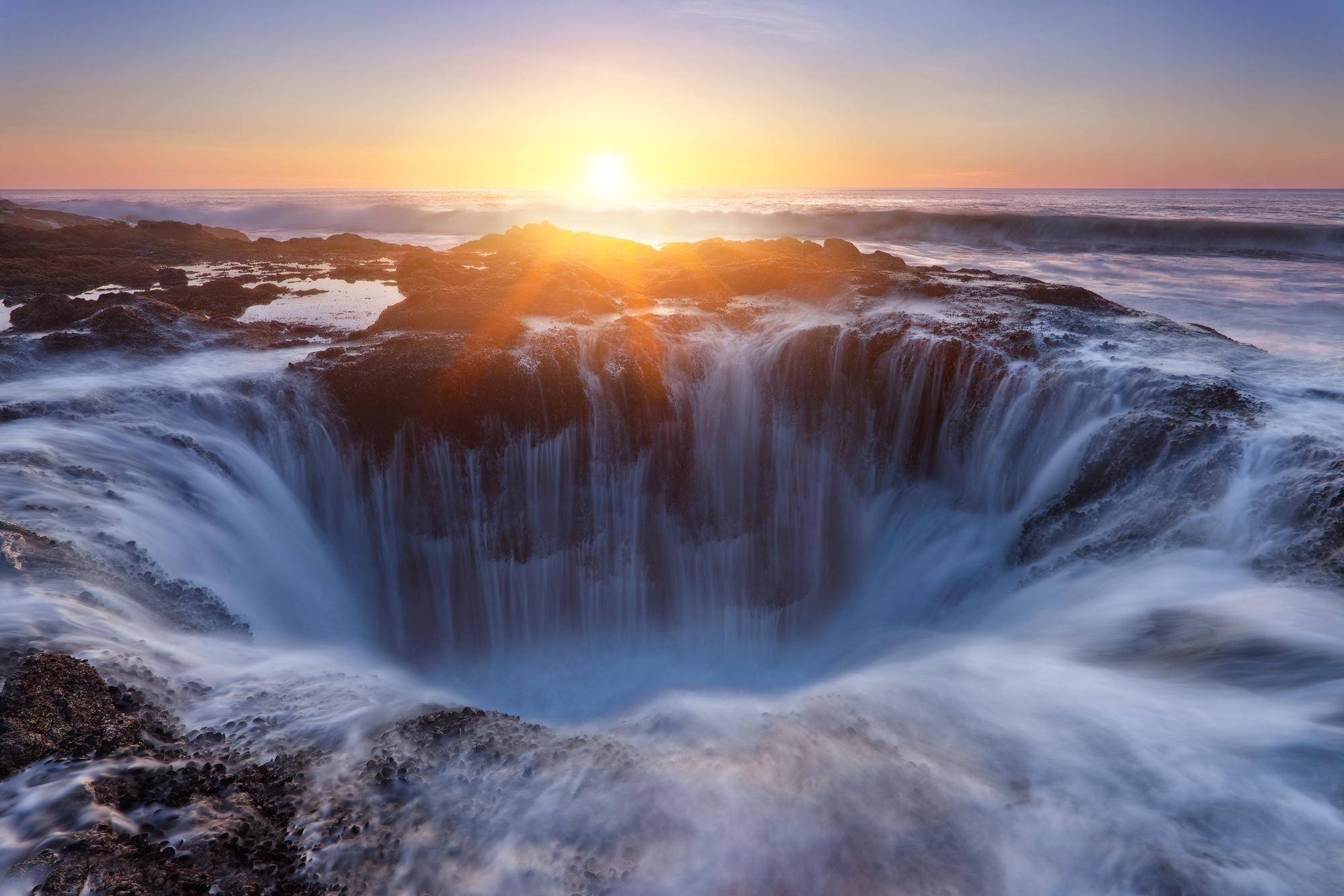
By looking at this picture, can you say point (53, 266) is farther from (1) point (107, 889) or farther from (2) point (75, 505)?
(1) point (107, 889)

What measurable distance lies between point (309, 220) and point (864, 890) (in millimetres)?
61426

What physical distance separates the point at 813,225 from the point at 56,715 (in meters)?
46.5

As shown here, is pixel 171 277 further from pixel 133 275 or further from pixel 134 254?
pixel 134 254

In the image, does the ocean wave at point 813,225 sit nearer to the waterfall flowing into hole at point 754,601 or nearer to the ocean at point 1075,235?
the ocean at point 1075,235

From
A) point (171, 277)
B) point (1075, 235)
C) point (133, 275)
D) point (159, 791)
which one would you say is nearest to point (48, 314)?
point (171, 277)

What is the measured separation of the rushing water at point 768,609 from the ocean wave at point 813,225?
87.8ft

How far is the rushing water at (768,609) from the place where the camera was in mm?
4016

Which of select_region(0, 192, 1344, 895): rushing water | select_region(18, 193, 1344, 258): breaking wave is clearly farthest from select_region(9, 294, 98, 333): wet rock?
select_region(18, 193, 1344, 258): breaking wave

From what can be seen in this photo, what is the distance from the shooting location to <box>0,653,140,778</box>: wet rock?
11.7ft

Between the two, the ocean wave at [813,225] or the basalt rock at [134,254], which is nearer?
the basalt rock at [134,254]

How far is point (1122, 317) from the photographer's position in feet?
39.3

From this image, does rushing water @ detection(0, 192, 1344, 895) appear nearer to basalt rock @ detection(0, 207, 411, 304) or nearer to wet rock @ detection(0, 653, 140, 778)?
wet rock @ detection(0, 653, 140, 778)

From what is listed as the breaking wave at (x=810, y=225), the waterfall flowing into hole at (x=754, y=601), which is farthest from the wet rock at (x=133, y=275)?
the breaking wave at (x=810, y=225)

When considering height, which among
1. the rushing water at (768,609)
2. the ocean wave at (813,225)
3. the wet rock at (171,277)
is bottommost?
the rushing water at (768,609)
